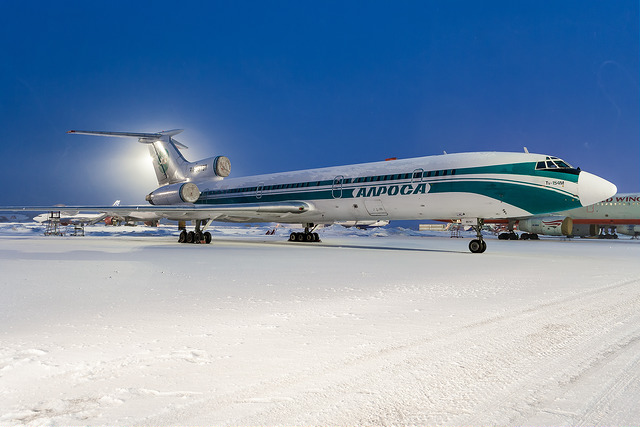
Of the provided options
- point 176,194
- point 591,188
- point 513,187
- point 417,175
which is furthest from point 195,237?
point 591,188

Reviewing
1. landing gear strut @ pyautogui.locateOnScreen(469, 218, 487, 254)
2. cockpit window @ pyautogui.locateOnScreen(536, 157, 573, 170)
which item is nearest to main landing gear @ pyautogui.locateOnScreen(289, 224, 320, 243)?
landing gear strut @ pyautogui.locateOnScreen(469, 218, 487, 254)

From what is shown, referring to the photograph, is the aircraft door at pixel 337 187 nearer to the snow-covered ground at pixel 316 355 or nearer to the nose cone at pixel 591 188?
the nose cone at pixel 591 188

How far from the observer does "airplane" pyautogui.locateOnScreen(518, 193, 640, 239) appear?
85.4 ft

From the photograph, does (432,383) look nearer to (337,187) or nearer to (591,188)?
(591,188)

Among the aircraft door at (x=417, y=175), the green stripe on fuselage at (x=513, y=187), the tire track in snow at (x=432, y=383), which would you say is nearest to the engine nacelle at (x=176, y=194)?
the green stripe on fuselage at (x=513, y=187)

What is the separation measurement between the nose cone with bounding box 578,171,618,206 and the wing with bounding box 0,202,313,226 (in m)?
9.42

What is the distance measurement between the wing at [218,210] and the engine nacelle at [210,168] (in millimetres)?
4018

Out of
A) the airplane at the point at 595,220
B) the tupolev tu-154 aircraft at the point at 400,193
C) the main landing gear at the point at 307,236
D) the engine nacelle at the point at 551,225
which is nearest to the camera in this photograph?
the tupolev tu-154 aircraft at the point at 400,193

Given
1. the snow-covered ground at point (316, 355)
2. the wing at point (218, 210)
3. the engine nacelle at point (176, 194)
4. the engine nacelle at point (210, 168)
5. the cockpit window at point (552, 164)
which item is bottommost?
the snow-covered ground at point (316, 355)

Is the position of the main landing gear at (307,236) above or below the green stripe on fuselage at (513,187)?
below

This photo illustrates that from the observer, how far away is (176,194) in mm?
22344

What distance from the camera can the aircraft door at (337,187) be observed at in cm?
1716

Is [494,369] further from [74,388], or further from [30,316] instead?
[30,316]

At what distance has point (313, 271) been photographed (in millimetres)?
8266
